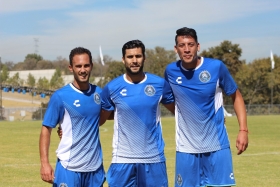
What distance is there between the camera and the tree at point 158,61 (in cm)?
7600

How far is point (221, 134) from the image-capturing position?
7113 mm

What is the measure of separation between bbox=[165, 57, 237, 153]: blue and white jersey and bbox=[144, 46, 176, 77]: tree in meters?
65.4

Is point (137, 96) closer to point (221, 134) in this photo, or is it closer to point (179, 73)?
point (179, 73)

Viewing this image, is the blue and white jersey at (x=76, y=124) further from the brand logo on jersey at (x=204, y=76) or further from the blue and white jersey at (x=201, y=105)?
the brand logo on jersey at (x=204, y=76)

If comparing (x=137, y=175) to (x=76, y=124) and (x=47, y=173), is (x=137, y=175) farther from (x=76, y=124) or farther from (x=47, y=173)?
(x=47, y=173)

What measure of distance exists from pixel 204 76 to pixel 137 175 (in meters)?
1.52

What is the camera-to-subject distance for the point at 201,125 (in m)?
7.06

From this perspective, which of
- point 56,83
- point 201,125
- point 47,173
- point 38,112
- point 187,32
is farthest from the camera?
point 56,83

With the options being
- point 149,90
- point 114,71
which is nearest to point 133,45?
point 149,90

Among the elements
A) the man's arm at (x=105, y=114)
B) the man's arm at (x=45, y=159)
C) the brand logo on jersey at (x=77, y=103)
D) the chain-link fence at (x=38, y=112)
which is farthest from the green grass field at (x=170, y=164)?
the chain-link fence at (x=38, y=112)

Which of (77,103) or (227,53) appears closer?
(77,103)

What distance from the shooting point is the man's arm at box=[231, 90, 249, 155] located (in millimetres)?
7020

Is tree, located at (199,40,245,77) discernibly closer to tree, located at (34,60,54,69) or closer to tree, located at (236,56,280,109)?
tree, located at (236,56,280,109)

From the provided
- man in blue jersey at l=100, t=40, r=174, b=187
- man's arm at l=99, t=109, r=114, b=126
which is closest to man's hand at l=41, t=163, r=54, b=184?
man in blue jersey at l=100, t=40, r=174, b=187
